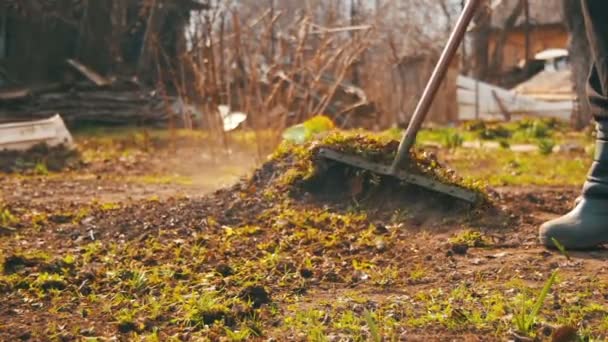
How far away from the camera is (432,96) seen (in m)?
4.34

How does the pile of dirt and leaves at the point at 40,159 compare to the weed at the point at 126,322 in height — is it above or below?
below

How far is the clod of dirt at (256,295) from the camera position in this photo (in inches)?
117

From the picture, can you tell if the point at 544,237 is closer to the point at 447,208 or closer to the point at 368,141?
the point at 447,208

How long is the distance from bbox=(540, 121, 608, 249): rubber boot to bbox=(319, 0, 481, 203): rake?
670 mm

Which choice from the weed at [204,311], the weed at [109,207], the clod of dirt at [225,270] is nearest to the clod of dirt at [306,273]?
the clod of dirt at [225,270]

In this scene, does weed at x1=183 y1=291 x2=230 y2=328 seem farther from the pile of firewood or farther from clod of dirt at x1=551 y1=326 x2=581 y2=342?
the pile of firewood

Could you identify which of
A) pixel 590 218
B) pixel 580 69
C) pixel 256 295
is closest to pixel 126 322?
pixel 256 295

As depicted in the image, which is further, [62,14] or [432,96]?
[62,14]

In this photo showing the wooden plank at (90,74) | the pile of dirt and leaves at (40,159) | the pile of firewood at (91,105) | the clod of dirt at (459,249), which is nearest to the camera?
the clod of dirt at (459,249)

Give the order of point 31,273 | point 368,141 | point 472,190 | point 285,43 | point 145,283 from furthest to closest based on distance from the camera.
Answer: point 285,43, point 368,141, point 472,190, point 31,273, point 145,283

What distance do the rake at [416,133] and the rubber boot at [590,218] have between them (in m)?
0.67

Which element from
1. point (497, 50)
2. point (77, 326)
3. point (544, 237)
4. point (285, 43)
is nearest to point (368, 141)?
point (544, 237)

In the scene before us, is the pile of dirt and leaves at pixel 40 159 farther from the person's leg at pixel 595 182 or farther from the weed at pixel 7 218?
the person's leg at pixel 595 182

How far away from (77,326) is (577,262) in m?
1.67
